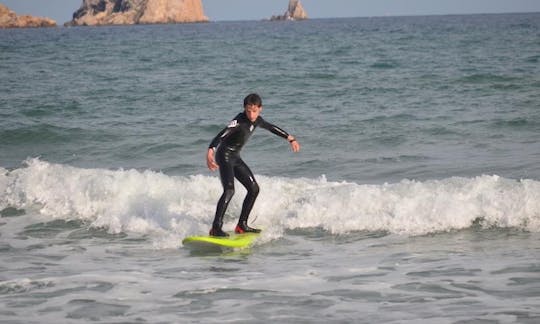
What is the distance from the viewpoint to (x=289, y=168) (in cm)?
1433

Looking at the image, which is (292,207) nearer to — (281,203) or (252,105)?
(281,203)

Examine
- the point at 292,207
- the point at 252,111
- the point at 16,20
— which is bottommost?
the point at 292,207

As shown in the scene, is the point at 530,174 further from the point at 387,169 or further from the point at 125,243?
the point at 125,243

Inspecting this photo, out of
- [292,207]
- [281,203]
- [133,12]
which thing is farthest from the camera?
[133,12]

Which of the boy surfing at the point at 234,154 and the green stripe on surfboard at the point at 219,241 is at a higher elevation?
the boy surfing at the point at 234,154

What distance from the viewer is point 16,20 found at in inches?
6624

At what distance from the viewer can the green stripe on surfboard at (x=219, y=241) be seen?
9211 mm

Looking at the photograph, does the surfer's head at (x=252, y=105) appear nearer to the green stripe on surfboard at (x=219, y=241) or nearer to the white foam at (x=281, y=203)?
the green stripe on surfboard at (x=219, y=241)

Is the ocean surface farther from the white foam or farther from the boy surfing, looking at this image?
the boy surfing

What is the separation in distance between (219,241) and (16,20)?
170655 mm

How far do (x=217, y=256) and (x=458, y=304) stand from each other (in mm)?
3173

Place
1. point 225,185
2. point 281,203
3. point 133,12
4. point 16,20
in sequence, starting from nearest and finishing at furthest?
1. point 225,185
2. point 281,203
3. point 16,20
4. point 133,12

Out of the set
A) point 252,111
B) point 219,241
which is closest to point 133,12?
point 252,111

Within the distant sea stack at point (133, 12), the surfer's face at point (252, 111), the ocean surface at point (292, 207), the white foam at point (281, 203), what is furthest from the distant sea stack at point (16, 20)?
the surfer's face at point (252, 111)
